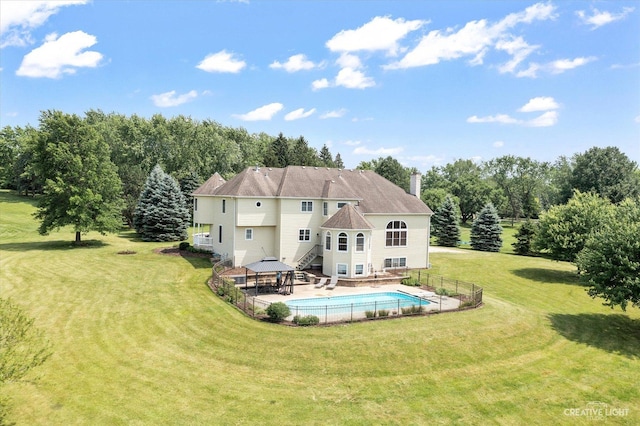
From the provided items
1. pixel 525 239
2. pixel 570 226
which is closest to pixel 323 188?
pixel 570 226

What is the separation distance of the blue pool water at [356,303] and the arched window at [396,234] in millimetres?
7542

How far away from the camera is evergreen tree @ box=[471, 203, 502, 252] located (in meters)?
51.0

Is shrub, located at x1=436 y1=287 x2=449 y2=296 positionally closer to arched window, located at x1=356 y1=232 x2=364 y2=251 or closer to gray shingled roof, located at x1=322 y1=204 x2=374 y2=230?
arched window, located at x1=356 y1=232 x2=364 y2=251

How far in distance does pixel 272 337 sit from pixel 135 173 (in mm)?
48262

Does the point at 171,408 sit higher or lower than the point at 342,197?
lower

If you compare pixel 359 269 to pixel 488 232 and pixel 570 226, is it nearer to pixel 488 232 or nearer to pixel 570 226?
pixel 570 226

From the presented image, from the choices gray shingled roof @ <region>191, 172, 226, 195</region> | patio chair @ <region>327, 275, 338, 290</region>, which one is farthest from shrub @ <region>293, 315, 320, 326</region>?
gray shingled roof @ <region>191, 172, 226, 195</region>

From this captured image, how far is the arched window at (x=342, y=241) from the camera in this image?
30214 millimetres

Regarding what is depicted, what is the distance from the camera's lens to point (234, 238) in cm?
3173

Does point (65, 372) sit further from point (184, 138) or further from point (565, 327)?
point (184, 138)

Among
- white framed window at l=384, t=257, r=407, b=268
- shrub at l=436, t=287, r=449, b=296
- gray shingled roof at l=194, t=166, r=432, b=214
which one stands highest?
gray shingled roof at l=194, t=166, r=432, b=214

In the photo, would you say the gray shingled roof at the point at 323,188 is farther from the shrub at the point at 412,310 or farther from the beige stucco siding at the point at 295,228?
the shrub at the point at 412,310

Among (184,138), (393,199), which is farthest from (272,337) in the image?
(184,138)

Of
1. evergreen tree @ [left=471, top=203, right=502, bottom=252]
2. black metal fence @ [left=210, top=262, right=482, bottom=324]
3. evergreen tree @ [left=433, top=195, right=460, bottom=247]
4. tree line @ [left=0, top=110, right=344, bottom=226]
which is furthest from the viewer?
tree line @ [left=0, top=110, right=344, bottom=226]
